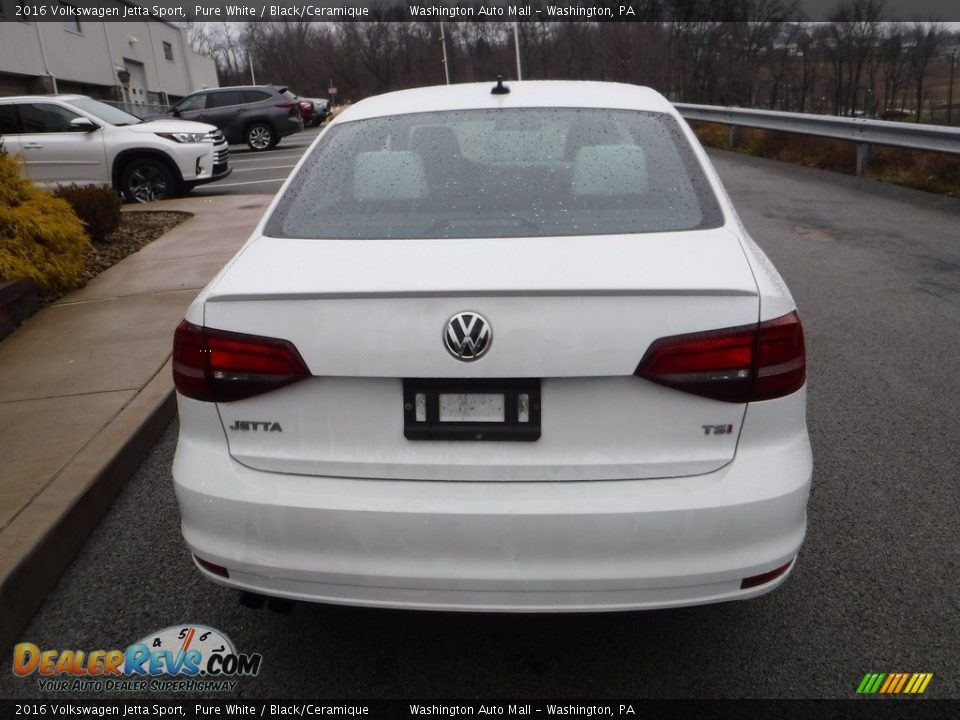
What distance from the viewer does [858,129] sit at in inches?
508

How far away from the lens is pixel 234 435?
7.92 ft

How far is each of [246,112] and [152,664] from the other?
2410 centimetres

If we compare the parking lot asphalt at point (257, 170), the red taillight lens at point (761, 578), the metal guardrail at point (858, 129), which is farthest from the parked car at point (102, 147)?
the red taillight lens at point (761, 578)

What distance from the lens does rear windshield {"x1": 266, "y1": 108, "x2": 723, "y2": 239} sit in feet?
8.93

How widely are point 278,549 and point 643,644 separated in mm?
1246

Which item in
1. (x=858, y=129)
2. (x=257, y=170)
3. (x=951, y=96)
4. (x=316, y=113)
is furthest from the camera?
(x=316, y=113)

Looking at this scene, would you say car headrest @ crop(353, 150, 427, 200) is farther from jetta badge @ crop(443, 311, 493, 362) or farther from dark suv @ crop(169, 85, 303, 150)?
dark suv @ crop(169, 85, 303, 150)

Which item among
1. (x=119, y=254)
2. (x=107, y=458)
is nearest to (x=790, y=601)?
(x=107, y=458)

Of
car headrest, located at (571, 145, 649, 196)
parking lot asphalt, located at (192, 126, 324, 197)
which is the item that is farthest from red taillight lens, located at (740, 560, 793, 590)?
parking lot asphalt, located at (192, 126, 324, 197)

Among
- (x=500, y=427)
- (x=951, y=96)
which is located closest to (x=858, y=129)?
(x=951, y=96)

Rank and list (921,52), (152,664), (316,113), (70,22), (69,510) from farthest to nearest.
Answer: (316,113), (70,22), (921,52), (69,510), (152,664)

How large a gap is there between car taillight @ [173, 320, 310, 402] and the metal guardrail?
10773mm

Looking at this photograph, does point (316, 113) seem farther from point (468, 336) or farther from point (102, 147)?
point (468, 336)

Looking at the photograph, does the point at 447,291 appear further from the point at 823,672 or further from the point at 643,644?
the point at 823,672
